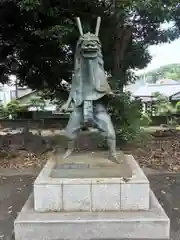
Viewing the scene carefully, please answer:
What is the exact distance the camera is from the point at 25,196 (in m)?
4.21

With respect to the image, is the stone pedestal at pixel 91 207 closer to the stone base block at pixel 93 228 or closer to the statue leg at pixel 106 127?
the stone base block at pixel 93 228

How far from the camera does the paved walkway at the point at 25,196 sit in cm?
319

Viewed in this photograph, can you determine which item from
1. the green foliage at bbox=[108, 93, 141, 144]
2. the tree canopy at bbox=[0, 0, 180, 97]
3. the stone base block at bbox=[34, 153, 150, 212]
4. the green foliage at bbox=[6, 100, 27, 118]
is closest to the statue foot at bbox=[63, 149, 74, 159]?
the stone base block at bbox=[34, 153, 150, 212]

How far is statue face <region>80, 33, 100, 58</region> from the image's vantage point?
317 cm

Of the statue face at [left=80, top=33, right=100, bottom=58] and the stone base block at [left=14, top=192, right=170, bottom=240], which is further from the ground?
the statue face at [left=80, top=33, right=100, bottom=58]

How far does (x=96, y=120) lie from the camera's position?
3.37m

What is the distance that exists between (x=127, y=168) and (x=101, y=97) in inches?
34.2

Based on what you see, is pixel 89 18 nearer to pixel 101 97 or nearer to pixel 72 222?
pixel 101 97

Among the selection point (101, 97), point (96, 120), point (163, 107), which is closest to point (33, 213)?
point (96, 120)

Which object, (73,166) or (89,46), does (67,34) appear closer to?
→ (89,46)

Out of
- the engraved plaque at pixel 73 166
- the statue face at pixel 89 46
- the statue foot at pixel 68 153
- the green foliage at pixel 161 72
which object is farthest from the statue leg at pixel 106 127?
the green foliage at pixel 161 72

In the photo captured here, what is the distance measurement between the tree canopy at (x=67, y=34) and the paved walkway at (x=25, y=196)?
8.95 feet

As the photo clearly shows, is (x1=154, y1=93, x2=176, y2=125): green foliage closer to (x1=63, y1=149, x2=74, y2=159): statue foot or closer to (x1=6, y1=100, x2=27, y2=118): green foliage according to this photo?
(x1=6, y1=100, x2=27, y2=118): green foliage

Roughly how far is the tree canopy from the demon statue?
86.7 inches
